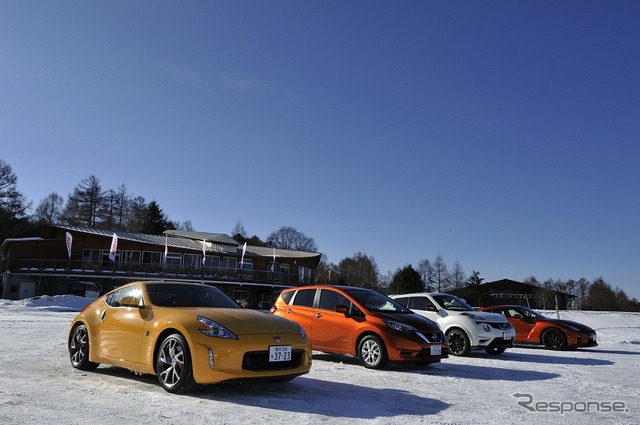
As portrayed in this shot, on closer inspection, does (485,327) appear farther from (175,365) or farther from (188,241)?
(188,241)

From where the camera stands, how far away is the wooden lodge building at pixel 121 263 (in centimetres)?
4069

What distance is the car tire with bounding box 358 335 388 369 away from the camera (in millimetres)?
8484

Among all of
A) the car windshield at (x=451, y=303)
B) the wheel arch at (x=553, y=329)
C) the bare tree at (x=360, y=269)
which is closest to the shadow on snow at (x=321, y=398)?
the car windshield at (x=451, y=303)

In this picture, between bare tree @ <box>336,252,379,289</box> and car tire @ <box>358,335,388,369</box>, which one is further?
bare tree @ <box>336,252,379,289</box>

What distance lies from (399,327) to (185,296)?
3.89m

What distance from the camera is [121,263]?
41781 mm

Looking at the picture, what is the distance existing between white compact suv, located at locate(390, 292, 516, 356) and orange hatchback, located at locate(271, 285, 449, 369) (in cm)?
256

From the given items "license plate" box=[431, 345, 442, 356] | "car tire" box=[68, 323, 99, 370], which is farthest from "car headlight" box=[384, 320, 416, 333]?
"car tire" box=[68, 323, 99, 370]

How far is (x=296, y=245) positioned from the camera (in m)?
112

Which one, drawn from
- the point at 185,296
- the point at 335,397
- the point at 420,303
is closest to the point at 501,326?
the point at 420,303

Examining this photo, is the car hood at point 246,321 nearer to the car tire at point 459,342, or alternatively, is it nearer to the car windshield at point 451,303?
the car tire at point 459,342

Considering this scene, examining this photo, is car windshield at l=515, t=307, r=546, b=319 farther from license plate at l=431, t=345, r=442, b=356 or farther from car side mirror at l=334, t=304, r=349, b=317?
car side mirror at l=334, t=304, r=349, b=317


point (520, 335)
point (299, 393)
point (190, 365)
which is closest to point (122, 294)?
point (190, 365)

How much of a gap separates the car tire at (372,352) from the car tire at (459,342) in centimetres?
370
